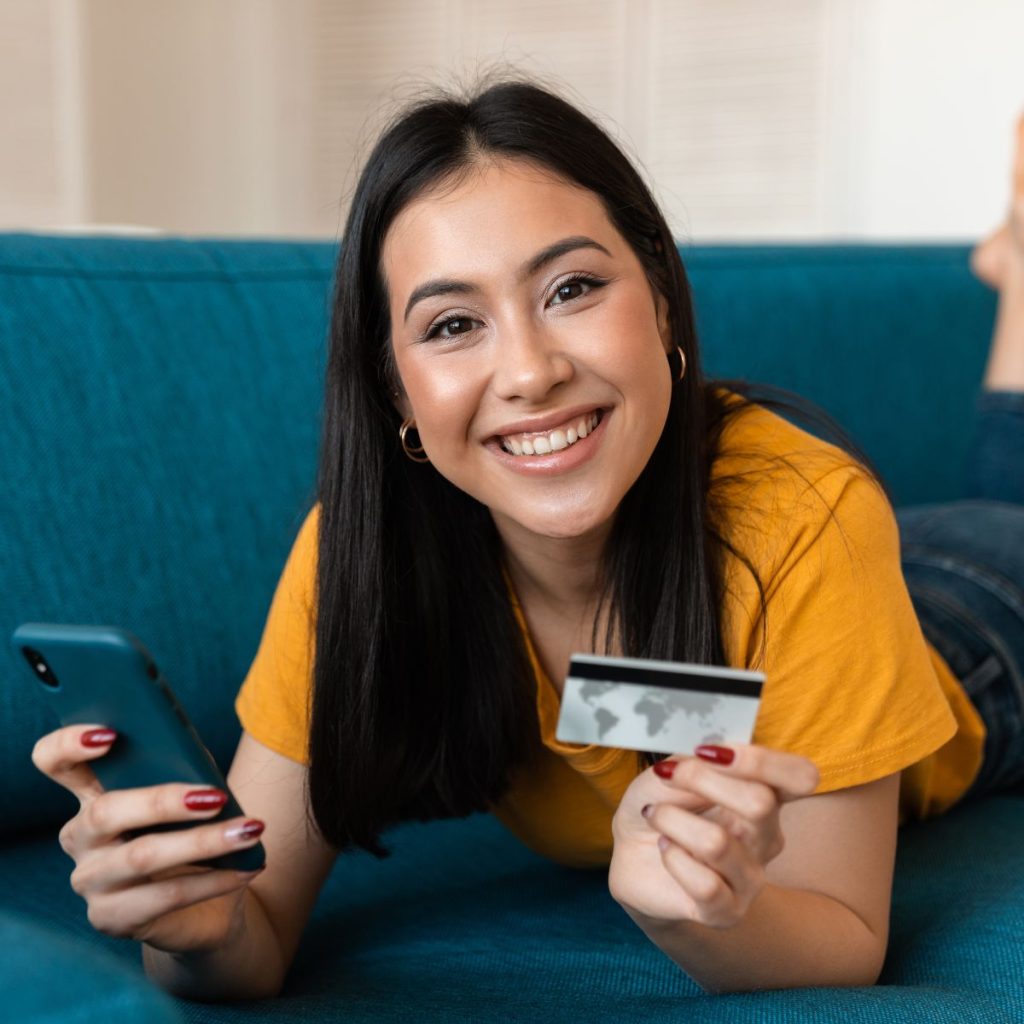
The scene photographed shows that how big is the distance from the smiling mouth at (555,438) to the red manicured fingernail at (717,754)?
306mm

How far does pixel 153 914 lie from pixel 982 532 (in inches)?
41.8

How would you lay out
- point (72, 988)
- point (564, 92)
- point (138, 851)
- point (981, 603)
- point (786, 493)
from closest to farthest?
point (72, 988)
point (138, 851)
point (786, 493)
point (981, 603)
point (564, 92)

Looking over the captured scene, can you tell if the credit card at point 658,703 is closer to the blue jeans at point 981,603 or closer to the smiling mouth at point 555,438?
the smiling mouth at point 555,438

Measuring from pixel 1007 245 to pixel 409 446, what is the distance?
4.25 feet

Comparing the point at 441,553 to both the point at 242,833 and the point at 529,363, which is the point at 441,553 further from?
the point at 242,833

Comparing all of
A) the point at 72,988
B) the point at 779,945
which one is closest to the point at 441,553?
the point at 779,945

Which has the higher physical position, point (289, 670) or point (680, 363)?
point (680, 363)

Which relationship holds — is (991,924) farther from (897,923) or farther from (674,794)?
(674,794)

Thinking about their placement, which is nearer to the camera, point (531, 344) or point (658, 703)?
point (658, 703)

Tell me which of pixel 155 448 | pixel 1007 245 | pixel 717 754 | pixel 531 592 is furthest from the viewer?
pixel 1007 245

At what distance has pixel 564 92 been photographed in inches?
134

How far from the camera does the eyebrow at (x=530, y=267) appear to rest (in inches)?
40.4

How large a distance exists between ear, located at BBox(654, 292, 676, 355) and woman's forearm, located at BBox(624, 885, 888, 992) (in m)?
0.43

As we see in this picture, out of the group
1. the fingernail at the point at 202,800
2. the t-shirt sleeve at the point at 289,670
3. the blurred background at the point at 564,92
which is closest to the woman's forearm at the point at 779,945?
the fingernail at the point at 202,800
